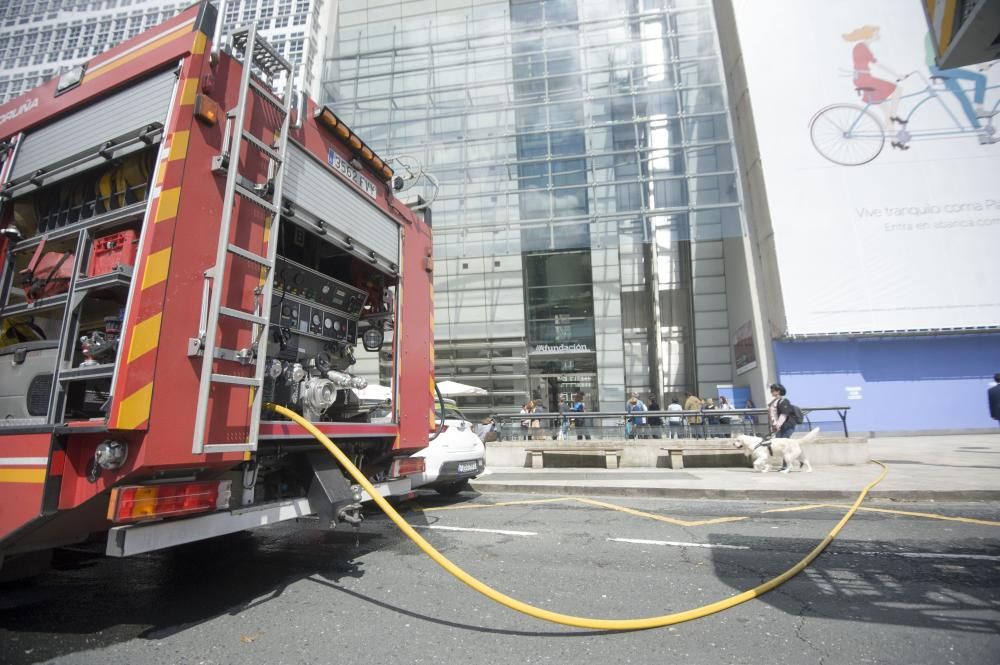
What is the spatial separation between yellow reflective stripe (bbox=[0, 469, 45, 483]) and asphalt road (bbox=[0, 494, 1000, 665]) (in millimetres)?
807

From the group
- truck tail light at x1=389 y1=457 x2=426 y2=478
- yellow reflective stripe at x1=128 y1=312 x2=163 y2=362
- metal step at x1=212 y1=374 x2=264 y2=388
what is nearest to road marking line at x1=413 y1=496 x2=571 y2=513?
truck tail light at x1=389 y1=457 x2=426 y2=478

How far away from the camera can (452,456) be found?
579 centimetres

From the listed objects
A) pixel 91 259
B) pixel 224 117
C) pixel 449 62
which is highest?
pixel 449 62

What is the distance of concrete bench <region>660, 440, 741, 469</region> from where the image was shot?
10156 mm

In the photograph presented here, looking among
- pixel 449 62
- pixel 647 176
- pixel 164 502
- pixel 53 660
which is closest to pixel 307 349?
pixel 164 502

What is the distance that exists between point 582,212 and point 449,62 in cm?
968

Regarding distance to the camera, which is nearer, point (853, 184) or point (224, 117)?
point (224, 117)

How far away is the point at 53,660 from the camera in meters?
Result: 2.22

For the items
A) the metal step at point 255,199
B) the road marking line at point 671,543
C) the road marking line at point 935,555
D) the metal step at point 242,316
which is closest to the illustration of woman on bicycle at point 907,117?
the road marking line at point 935,555

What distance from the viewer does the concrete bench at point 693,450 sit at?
1016 centimetres

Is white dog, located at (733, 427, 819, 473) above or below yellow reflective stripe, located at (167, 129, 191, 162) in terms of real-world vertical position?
below

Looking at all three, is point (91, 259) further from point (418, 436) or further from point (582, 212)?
point (582, 212)

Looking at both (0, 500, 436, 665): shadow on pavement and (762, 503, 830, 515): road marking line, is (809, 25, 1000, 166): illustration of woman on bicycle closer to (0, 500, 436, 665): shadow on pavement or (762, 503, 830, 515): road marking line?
(762, 503, 830, 515): road marking line

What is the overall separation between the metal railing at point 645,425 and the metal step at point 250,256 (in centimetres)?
893
